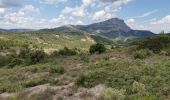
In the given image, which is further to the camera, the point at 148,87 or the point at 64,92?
the point at 64,92

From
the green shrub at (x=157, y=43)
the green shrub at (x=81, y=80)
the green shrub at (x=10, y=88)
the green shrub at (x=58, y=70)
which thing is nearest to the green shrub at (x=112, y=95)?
the green shrub at (x=81, y=80)

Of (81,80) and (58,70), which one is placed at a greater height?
(81,80)

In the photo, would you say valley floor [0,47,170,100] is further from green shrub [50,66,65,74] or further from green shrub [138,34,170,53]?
green shrub [138,34,170,53]

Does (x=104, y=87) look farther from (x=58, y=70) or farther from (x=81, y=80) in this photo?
(x=58, y=70)

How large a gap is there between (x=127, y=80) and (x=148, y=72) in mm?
2200

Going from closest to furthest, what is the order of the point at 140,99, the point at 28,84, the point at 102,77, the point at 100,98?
the point at 140,99 → the point at 100,98 → the point at 102,77 → the point at 28,84

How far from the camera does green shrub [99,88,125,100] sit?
12509 mm

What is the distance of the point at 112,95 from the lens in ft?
41.7

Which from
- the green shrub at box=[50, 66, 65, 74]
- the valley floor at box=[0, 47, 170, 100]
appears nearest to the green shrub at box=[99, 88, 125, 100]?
the valley floor at box=[0, 47, 170, 100]

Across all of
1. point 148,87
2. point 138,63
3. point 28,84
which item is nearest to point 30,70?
point 28,84

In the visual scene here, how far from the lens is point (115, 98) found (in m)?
12.5

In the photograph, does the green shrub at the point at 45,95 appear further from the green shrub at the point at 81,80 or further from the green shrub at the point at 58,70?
the green shrub at the point at 58,70

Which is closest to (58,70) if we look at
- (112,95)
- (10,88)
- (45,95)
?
(10,88)

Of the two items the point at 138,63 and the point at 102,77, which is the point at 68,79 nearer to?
the point at 102,77
